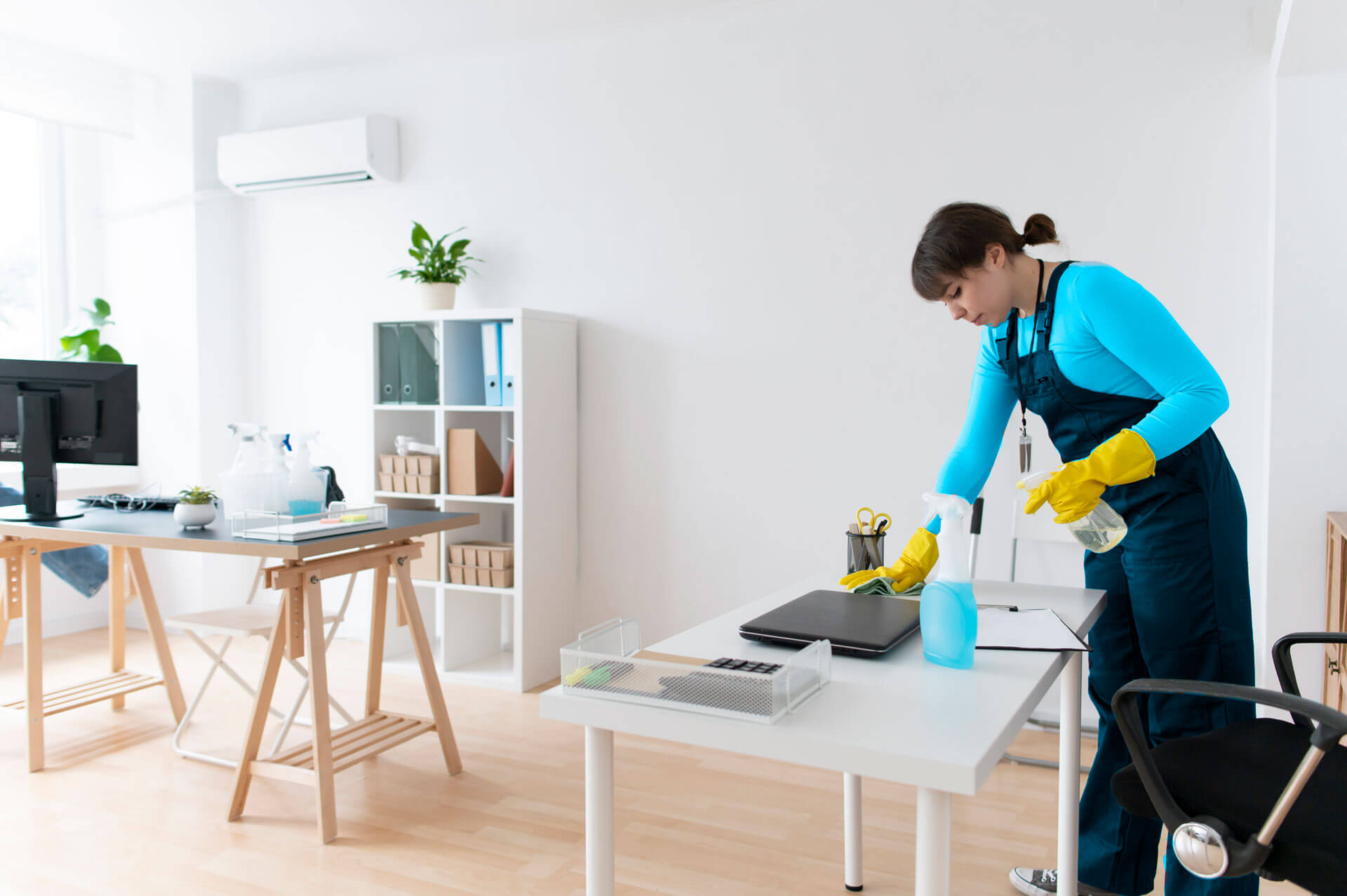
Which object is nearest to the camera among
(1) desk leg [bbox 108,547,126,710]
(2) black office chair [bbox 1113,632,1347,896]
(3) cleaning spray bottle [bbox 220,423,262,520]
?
(2) black office chair [bbox 1113,632,1347,896]

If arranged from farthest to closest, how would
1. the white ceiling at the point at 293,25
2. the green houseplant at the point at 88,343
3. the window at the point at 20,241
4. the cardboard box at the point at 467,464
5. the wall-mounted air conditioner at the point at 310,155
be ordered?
the window at the point at 20,241
the green houseplant at the point at 88,343
the wall-mounted air conditioner at the point at 310,155
the cardboard box at the point at 467,464
the white ceiling at the point at 293,25

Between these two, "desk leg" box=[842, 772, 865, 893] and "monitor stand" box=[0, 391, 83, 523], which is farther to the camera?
"monitor stand" box=[0, 391, 83, 523]

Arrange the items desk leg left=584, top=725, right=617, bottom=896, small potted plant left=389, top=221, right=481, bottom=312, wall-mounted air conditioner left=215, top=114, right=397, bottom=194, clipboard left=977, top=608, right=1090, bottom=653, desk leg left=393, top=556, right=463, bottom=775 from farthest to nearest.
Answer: wall-mounted air conditioner left=215, top=114, right=397, bottom=194 < small potted plant left=389, top=221, right=481, bottom=312 < desk leg left=393, top=556, right=463, bottom=775 < clipboard left=977, top=608, right=1090, bottom=653 < desk leg left=584, top=725, right=617, bottom=896

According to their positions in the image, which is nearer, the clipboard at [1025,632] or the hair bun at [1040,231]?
the clipboard at [1025,632]

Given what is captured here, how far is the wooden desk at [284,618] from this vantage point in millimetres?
2479

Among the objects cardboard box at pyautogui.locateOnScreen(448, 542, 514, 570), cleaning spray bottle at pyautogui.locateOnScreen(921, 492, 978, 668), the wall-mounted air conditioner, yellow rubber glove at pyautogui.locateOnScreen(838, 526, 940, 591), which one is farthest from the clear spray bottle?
the wall-mounted air conditioner

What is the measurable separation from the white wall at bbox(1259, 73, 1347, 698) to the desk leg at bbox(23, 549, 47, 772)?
394cm

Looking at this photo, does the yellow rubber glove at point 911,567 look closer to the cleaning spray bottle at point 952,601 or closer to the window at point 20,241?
the cleaning spray bottle at point 952,601

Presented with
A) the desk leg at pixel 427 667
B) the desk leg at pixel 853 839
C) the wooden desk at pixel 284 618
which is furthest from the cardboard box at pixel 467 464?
the desk leg at pixel 853 839

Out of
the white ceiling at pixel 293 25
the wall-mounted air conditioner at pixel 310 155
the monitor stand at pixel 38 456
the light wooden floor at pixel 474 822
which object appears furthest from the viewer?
the wall-mounted air conditioner at pixel 310 155

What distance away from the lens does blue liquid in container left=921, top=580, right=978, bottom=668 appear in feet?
4.15

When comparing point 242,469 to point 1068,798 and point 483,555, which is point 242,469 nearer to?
point 483,555

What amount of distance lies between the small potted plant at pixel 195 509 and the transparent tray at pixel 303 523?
68mm

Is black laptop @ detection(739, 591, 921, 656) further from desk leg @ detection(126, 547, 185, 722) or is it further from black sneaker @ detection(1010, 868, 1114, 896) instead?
desk leg @ detection(126, 547, 185, 722)
